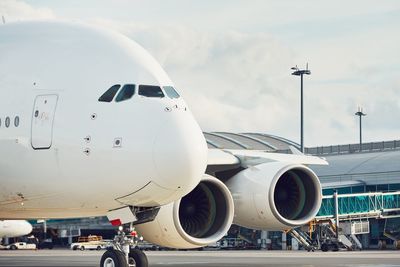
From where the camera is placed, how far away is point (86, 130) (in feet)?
52.2

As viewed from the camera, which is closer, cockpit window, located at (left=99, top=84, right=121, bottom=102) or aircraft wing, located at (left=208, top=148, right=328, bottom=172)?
cockpit window, located at (left=99, top=84, right=121, bottom=102)

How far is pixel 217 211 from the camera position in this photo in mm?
20125

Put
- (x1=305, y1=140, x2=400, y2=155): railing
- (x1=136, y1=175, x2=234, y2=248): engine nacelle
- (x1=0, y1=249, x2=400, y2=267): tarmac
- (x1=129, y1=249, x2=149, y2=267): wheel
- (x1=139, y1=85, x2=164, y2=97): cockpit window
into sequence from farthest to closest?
(x1=305, y1=140, x2=400, y2=155): railing
(x1=0, y1=249, x2=400, y2=267): tarmac
(x1=136, y1=175, x2=234, y2=248): engine nacelle
(x1=129, y1=249, x2=149, y2=267): wheel
(x1=139, y1=85, x2=164, y2=97): cockpit window

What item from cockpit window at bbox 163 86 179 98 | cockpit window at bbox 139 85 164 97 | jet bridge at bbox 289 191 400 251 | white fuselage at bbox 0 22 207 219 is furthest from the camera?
jet bridge at bbox 289 191 400 251

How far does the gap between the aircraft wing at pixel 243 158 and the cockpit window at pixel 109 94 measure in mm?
5144

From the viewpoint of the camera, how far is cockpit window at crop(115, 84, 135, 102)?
16.1m

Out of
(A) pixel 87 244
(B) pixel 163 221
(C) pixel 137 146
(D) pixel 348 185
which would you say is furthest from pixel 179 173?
(D) pixel 348 185

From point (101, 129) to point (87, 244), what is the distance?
4290 centimetres

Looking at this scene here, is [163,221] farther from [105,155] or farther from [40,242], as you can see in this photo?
[40,242]

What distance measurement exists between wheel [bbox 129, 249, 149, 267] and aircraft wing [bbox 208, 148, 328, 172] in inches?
159

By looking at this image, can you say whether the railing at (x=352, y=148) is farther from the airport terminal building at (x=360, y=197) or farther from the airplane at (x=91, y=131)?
the airplane at (x=91, y=131)

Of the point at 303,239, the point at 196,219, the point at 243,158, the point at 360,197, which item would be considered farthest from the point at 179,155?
the point at 360,197

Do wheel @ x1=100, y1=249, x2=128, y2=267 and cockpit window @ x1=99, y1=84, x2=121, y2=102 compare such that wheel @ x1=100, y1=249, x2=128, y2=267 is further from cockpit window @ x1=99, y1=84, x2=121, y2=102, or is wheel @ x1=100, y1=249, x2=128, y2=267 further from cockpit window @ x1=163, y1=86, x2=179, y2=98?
cockpit window @ x1=163, y1=86, x2=179, y2=98

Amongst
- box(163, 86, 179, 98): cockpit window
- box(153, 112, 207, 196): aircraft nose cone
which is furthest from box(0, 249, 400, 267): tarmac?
box(153, 112, 207, 196): aircraft nose cone
